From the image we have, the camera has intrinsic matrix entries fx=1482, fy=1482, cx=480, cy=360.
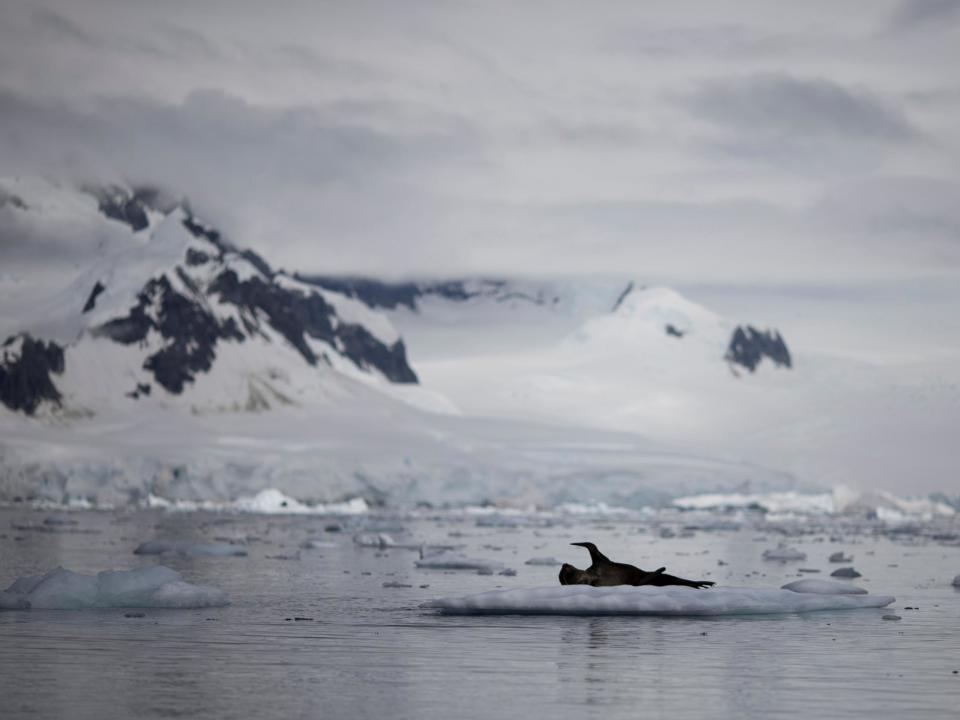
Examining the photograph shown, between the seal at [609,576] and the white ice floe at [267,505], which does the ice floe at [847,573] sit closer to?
the seal at [609,576]

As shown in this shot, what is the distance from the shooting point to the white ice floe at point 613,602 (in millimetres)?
23250

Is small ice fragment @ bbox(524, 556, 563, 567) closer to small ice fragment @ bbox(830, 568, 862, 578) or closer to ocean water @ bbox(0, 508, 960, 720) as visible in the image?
ocean water @ bbox(0, 508, 960, 720)

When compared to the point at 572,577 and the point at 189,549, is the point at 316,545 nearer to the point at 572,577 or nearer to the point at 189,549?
the point at 189,549

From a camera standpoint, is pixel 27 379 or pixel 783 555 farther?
pixel 27 379

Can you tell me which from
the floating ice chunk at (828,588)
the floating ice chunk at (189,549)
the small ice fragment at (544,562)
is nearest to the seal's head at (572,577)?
the floating ice chunk at (828,588)

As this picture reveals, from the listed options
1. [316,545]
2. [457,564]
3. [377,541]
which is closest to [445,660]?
[457,564]

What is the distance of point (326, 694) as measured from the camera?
50.7 feet

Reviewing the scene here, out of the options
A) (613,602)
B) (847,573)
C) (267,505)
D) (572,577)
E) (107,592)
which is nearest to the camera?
(613,602)

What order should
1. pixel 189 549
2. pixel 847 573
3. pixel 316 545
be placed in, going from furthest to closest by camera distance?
1. pixel 316 545
2. pixel 189 549
3. pixel 847 573

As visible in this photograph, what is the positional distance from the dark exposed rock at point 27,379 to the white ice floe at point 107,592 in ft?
525

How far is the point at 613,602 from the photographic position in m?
23.3

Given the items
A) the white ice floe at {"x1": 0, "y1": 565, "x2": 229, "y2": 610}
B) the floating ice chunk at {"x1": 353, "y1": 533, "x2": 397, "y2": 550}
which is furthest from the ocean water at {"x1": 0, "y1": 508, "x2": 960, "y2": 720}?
the floating ice chunk at {"x1": 353, "y1": 533, "x2": 397, "y2": 550}

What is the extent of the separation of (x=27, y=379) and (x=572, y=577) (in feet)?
540

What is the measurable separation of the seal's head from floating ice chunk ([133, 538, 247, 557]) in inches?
753
